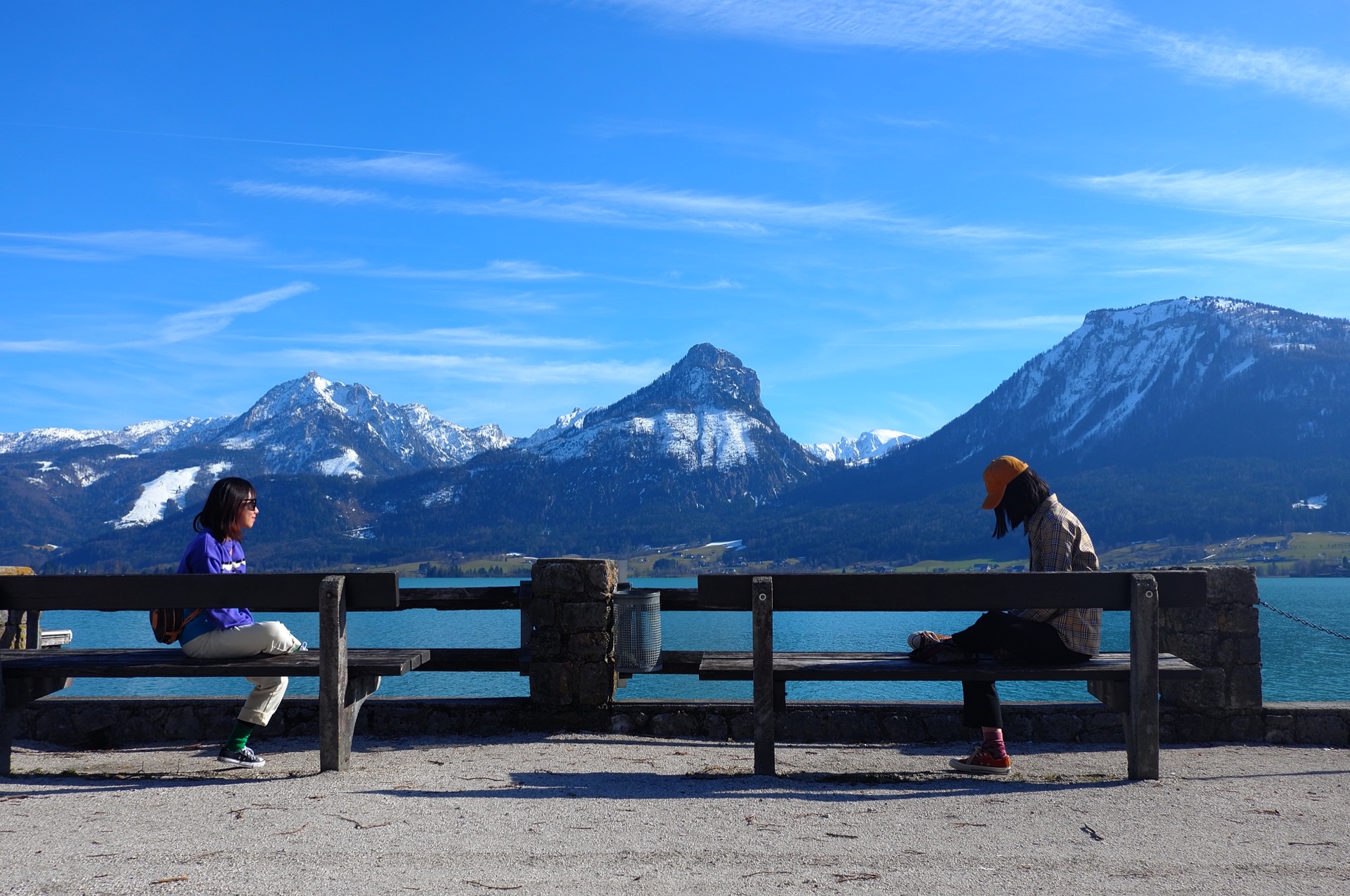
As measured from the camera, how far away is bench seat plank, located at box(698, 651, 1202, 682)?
648 centimetres

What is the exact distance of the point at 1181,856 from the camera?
4840 mm

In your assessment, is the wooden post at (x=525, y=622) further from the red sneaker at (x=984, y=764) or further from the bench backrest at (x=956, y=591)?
the red sneaker at (x=984, y=764)

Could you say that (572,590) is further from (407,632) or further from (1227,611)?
(407,632)

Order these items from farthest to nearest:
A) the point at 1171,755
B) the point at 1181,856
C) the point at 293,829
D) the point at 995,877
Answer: the point at 1171,755 → the point at 293,829 → the point at 1181,856 → the point at 995,877

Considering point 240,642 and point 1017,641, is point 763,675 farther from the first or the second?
point 240,642

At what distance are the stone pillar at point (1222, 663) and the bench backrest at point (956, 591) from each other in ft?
8.94

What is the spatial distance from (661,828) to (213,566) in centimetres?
347

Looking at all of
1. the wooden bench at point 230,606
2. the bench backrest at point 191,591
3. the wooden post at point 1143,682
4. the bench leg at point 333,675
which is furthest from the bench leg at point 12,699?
the wooden post at point 1143,682

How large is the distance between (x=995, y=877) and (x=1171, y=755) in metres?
4.22

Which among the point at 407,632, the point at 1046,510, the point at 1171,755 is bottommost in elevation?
the point at 407,632

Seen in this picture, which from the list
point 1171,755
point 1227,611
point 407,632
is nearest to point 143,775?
point 1171,755

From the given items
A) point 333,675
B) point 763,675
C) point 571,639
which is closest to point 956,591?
point 763,675

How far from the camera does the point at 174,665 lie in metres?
6.67

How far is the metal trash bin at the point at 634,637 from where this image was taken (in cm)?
892
